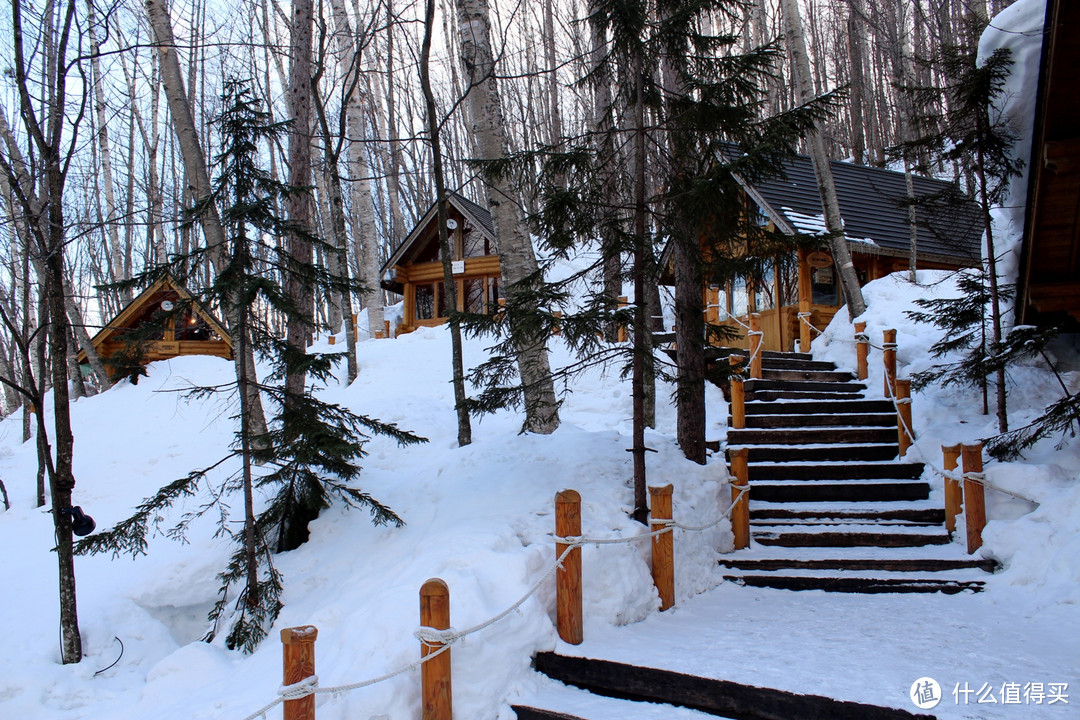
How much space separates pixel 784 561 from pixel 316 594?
13.2ft

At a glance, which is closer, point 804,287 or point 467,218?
point 804,287

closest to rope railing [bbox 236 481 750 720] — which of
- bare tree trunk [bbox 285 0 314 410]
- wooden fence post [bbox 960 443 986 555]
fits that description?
wooden fence post [bbox 960 443 986 555]

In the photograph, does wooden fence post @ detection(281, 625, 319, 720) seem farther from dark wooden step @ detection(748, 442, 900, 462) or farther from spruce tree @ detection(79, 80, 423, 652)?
dark wooden step @ detection(748, 442, 900, 462)

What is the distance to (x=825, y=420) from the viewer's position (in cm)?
837

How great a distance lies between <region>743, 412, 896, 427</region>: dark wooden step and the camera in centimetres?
826

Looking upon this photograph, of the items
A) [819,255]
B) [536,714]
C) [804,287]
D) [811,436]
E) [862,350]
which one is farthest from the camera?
[804,287]

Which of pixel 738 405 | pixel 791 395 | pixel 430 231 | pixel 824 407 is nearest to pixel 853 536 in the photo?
pixel 738 405

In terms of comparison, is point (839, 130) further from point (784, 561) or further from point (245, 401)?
point (245, 401)

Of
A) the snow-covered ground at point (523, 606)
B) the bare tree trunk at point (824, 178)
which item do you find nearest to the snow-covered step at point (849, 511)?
the snow-covered ground at point (523, 606)

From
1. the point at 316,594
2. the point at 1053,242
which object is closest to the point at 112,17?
the point at 316,594

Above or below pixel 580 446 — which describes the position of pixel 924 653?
below

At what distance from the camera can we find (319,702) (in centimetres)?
332

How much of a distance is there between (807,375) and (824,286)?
14.8 ft

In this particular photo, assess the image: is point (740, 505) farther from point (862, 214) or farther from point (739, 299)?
point (862, 214)
